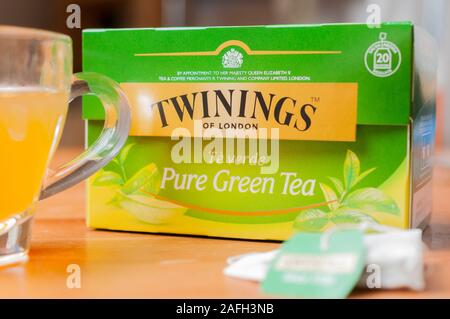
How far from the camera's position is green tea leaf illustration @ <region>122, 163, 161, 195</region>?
31.0 inches

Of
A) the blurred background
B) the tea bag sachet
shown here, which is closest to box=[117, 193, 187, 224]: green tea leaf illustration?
the tea bag sachet

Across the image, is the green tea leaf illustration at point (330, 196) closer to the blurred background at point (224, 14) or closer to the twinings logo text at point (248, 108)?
the twinings logo text at point (248, 108)

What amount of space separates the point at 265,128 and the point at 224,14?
2.42 metres

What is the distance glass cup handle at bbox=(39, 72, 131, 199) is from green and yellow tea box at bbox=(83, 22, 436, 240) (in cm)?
4

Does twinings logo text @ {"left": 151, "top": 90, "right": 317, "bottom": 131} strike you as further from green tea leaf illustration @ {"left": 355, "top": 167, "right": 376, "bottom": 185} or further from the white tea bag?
the white tea bag

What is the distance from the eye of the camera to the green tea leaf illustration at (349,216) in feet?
2.36

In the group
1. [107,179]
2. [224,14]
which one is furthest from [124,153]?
[224,14]

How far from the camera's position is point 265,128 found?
0.74 m

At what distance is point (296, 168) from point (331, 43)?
0.42 ft

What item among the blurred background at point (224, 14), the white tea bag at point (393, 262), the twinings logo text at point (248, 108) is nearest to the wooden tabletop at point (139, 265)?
the white tea bag at point (393, 262)

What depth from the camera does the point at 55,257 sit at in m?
0.69

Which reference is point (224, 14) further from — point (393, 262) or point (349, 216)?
point (393, 262)
